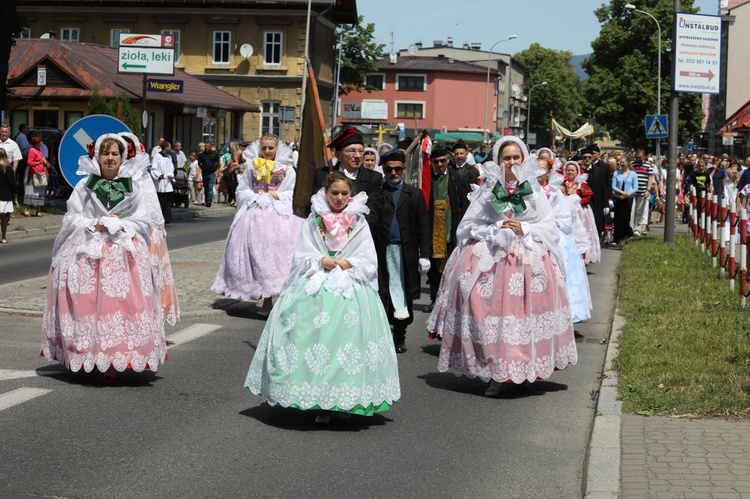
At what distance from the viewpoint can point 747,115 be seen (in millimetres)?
40281

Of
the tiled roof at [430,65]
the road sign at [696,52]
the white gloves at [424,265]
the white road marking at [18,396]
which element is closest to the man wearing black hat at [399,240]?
the white gloves at [424,265]

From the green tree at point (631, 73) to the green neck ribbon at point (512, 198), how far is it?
2702 inches

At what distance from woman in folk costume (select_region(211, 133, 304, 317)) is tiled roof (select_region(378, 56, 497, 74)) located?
95.8 metres

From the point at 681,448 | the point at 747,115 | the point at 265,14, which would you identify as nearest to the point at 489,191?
Answer: the point at 681,448

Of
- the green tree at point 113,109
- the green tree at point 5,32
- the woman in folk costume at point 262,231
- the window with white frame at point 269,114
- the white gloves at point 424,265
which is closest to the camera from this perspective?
the white gloves at point 424,265

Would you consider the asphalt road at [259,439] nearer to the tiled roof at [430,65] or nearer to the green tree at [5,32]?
the green tree at [5,32]

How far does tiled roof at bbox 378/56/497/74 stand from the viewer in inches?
4331

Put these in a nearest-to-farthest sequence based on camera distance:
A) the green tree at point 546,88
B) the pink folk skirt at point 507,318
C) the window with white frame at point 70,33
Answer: the pink folk skirt at point 507,318
the window with white frame at point 70,33
the green tree at point 546,88

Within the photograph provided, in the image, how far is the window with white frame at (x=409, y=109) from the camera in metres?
110

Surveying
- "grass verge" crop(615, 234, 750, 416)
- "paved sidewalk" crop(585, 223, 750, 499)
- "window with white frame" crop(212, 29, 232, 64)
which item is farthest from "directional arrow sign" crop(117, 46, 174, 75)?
"window with white frame" crop(212, 29, 232, 64)

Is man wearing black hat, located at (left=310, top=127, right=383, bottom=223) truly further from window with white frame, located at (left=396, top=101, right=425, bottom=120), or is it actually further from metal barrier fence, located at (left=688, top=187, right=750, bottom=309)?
window with white frame, located at (left=396, top=101, right=425, bottom=120)

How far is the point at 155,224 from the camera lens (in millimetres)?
10250

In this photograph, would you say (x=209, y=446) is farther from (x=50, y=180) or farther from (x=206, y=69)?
(x=206, y=69)

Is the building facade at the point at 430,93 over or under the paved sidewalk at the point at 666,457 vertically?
over
